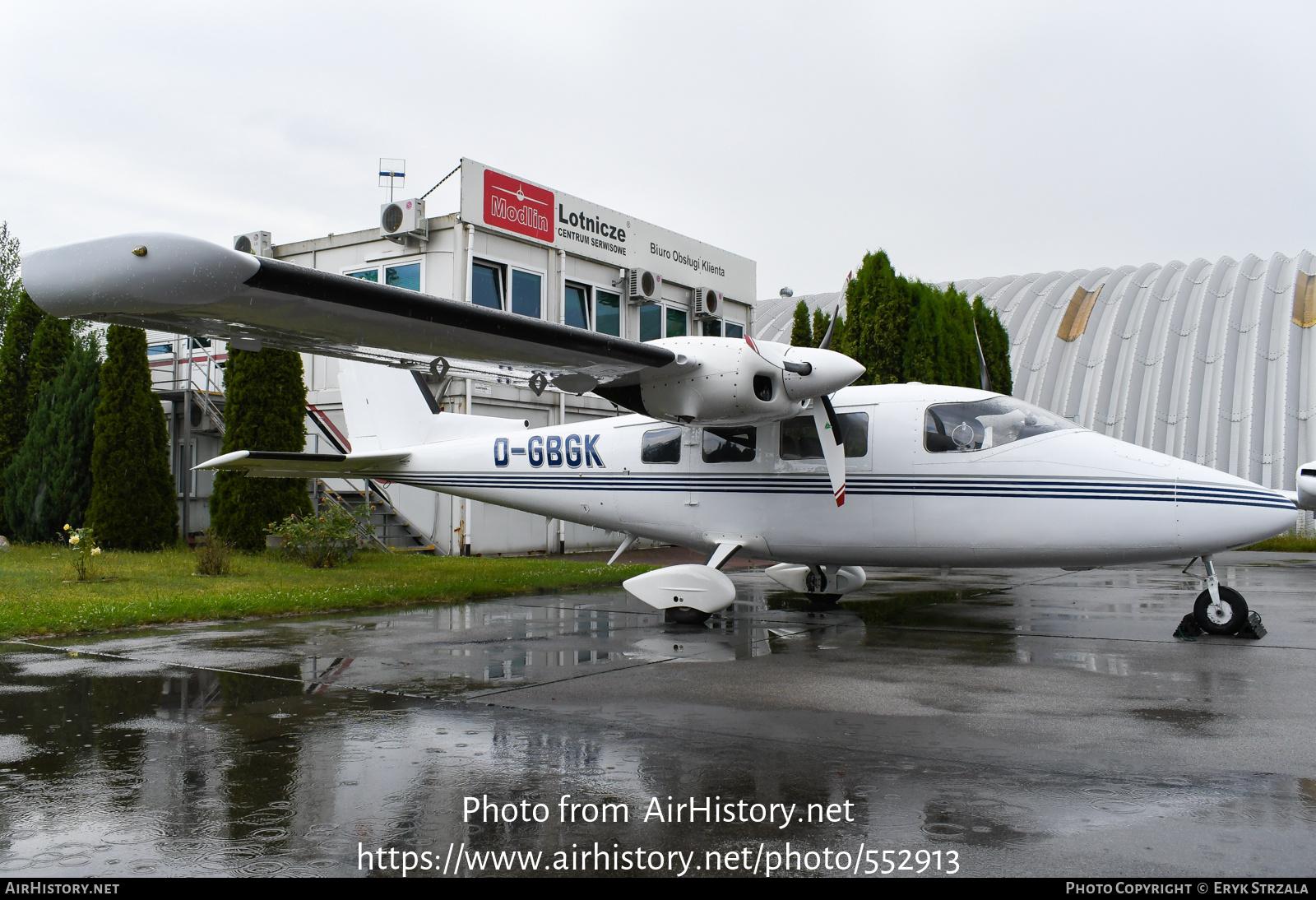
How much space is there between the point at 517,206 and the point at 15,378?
38.8 ft

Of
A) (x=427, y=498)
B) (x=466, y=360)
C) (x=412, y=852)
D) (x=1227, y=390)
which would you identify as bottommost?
(x=412, y=852)

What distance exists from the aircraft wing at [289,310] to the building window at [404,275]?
10457 mm

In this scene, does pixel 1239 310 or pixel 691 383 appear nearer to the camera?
pixel 691 383

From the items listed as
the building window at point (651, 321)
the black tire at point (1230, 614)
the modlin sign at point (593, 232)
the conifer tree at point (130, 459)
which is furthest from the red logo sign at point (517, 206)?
the black tire at point (1230, 614)

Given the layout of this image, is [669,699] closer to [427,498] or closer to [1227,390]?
[427,498]

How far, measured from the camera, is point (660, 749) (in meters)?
5.03

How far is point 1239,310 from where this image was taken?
112 ft

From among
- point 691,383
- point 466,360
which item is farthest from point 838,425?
point 466,360

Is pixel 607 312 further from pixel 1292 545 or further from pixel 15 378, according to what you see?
pixel 1292 545

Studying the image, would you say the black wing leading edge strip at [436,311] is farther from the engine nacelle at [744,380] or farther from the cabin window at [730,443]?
the cabin window at [730,443]

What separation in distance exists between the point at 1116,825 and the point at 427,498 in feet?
56.9

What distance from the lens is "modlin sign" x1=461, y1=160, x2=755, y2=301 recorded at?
19.2m

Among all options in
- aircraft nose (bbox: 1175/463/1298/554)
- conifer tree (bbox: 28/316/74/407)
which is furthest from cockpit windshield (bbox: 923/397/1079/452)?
conifer tree (bbox: 28/316/74/407)

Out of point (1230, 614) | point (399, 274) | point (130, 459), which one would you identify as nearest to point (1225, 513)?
point (1230, 614)
